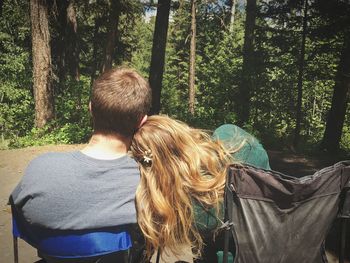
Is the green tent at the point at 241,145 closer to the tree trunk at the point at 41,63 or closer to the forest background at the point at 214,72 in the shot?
the forest background at the point at 214,72

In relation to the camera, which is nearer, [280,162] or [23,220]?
[23,220]

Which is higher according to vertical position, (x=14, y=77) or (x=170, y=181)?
(x=14, y=77)

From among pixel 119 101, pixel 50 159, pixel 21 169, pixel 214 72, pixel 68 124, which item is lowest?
pixel 21 169

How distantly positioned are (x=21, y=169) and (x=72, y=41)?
1090 centimetres

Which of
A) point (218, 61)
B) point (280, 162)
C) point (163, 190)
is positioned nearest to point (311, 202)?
point (163, 190)

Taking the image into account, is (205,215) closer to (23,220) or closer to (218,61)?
(23,220)

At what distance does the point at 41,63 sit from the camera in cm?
1227

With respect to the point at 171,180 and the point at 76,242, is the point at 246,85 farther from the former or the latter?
the point at 76,242

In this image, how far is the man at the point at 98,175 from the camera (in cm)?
184

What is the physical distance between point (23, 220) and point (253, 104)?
15.9 metres

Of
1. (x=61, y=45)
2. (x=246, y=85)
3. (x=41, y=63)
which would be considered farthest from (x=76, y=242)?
(x=61, y=45)

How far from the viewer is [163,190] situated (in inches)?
81.3

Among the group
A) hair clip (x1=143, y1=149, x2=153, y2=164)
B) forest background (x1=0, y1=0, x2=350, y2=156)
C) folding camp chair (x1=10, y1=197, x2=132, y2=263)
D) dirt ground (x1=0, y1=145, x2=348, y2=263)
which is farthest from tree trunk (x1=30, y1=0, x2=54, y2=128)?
hair clip (x1=143, y1=149, x2=153, y2=164)

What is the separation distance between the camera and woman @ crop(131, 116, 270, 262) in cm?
204
